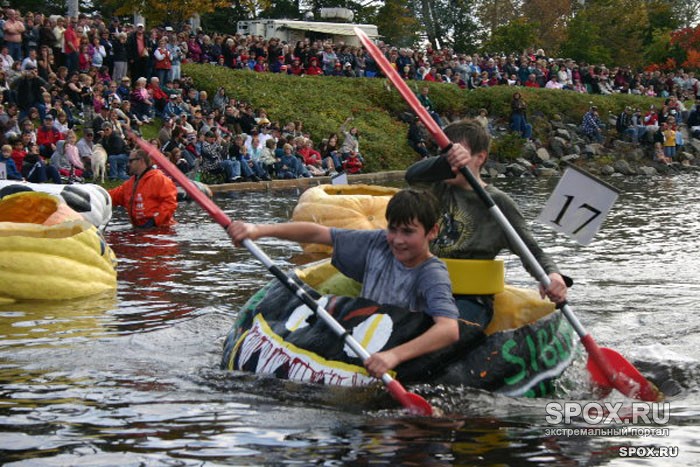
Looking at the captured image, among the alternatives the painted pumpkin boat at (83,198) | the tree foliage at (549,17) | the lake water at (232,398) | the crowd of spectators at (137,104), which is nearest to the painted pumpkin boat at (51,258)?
the lake water at (232,398)

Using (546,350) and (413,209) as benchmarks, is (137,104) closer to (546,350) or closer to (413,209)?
(546,350)

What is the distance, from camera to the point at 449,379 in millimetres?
6988

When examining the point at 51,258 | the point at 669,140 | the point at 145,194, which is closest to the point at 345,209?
the point at 145,194

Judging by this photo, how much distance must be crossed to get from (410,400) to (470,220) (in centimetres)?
144

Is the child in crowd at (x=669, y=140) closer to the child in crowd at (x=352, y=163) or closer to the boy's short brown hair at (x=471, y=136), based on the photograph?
the child in crowd at (x=352, y=163)

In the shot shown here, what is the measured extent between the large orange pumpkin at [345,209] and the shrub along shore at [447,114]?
58.3 feet

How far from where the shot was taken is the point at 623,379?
24.6 feet

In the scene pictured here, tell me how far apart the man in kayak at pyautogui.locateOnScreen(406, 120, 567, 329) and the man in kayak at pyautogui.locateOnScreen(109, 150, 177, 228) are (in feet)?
29.5

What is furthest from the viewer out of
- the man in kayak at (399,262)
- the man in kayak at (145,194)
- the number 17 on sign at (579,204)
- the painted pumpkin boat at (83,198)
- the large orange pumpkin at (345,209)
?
the man in kayak at (145,194)

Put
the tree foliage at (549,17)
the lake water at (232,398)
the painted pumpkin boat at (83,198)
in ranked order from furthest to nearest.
A: 1. the tree foliage at (549,17)
2. the painted pumpkin boat at (83,198)
3. the lake water at (232,398)

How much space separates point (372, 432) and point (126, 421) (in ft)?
4.53

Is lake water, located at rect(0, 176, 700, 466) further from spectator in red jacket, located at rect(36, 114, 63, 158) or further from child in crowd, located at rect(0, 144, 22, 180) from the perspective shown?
spectator in red jacket, located at rect(36, 114, 63, 158)

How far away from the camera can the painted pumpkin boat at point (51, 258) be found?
35.1 ft

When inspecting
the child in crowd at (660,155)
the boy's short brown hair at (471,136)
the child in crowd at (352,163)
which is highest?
the boy's short brown hair at (471,136)
